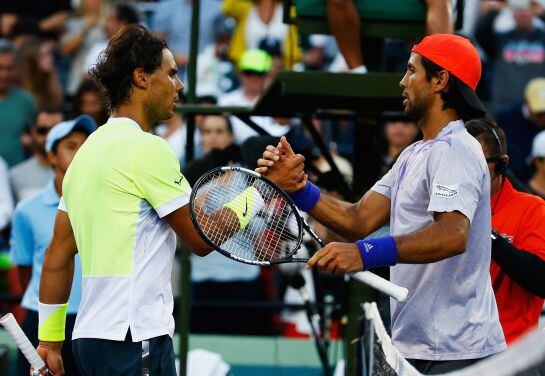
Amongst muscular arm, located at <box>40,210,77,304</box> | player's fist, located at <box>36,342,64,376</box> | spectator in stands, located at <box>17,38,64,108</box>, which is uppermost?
muscular arm, located at <box>40,210,77,304</box>

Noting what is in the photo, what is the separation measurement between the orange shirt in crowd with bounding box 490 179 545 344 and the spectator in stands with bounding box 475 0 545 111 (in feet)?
18.6

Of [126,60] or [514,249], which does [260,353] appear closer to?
[514,249]

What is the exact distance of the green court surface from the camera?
8.04 m

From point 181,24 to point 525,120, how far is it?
3544mm

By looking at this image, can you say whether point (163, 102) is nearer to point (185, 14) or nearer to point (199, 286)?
point (199, 286)

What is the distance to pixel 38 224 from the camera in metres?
6.44

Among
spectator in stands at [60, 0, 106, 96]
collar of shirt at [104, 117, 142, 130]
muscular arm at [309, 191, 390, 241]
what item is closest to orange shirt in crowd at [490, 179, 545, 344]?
muscular arm at [309, 191, 390, 241]

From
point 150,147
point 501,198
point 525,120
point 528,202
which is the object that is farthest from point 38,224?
point 525,120

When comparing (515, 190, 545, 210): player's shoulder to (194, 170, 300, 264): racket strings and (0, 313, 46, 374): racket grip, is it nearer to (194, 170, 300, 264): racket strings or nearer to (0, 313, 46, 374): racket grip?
(194, 170, 300, 264): racket strings

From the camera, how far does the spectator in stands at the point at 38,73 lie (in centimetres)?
1088

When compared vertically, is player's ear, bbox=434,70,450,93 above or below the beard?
above

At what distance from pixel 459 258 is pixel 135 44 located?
4.75 ft

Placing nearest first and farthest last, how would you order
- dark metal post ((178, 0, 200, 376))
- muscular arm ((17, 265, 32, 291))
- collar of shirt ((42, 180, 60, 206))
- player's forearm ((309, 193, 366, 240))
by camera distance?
player's forearm ((309, 193, 366, 240))
collar of shirt ((42, 180, 60, 206))
muscular arm ((17, 265, 32, 291))
dark metal post ((178, 0, 200, 376))

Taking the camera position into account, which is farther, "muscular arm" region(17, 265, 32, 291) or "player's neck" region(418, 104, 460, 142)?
"muscular arm" region(17, 265, 32, 291)
